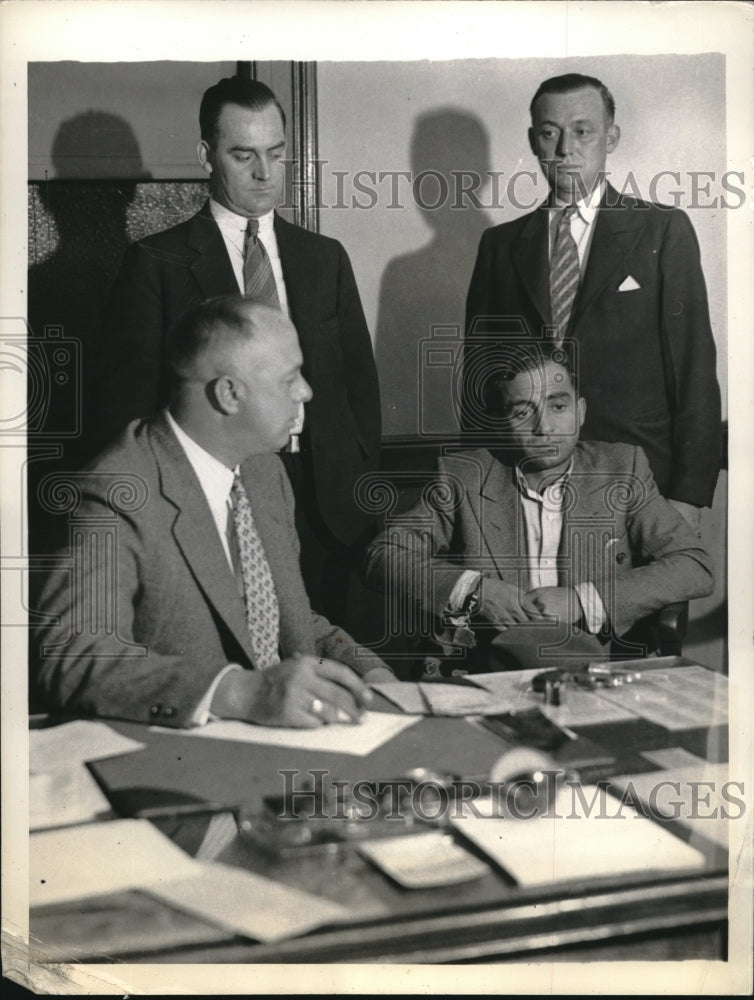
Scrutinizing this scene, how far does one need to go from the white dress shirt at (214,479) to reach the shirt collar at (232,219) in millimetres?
465

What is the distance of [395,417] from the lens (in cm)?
253

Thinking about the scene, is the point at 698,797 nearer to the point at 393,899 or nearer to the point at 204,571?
the point at 393,899

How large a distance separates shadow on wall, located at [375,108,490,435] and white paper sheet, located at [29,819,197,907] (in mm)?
1063

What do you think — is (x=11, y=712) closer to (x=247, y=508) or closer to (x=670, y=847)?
(x=247, y=508)

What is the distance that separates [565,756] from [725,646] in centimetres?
52

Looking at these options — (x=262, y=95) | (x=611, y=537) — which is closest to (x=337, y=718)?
(x=611, y=537)

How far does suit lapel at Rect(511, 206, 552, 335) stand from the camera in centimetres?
253

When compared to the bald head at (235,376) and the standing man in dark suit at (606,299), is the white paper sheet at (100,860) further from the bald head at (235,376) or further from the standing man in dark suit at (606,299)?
the standing man in dark suit at (606,299)

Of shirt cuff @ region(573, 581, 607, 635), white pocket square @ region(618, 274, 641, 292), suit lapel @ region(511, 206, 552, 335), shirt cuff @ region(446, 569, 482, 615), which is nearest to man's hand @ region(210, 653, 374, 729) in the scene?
shirt cuff @ region(446, 569, 482, 615)

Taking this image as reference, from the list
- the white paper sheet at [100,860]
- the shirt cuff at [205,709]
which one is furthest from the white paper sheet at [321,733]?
the white paper sheet at [100,860]

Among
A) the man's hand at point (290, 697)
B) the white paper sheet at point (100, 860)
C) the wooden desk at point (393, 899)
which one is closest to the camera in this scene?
the wooden desk at point (393, 899)

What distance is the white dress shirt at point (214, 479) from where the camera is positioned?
96.3 inches

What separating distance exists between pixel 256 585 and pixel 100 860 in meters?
0.69

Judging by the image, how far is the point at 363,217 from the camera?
252cm
